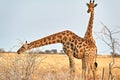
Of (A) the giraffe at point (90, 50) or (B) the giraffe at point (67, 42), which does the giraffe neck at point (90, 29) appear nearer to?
(A) the giraffe at point (90, 50)

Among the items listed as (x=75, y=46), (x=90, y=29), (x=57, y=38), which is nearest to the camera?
(x=57, y=38)

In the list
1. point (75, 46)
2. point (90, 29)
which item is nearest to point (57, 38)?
point (75, 46)

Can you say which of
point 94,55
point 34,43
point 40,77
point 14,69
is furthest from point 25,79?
point 94,55

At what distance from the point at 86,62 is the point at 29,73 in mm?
4352

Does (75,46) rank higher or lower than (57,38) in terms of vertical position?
lower

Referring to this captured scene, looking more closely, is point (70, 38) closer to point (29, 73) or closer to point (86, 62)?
point (86, 62)

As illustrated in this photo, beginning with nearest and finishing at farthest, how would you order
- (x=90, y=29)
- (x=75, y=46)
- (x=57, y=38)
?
(x=57, y=38) < (x=75, y=46) < (x=90, y=29)

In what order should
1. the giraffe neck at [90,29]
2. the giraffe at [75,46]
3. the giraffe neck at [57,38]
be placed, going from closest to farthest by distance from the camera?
the giraffe at [75,46] → the giraffe neck at [57,38] → the giraffe neck at [90,29]

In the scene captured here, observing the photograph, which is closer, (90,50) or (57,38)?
(57,38)

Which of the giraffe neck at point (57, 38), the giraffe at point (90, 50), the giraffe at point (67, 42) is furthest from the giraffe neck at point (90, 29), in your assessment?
the giraffe neck at point (57, 38)

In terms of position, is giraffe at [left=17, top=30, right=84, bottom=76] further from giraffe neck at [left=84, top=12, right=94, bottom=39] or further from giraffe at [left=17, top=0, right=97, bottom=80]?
giraffe neck at [left=84, top=12, right=94, bottom=39]

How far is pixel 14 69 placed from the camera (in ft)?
35.5

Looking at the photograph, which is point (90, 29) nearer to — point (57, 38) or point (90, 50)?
point (90, 50)

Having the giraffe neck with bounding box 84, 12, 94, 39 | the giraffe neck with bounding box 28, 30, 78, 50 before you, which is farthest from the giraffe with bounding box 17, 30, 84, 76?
the giraffe neck with bounding box 84, 12, 94, 39
